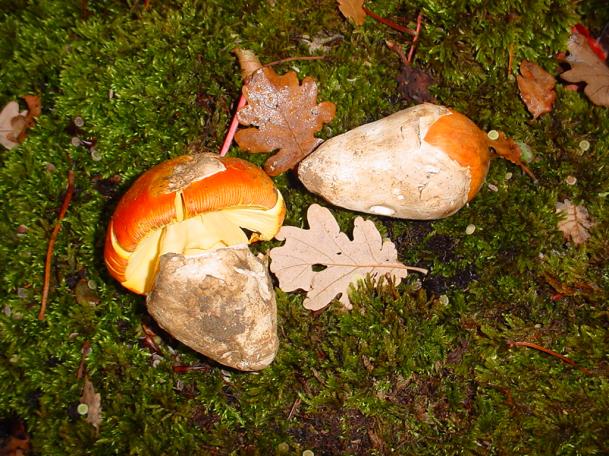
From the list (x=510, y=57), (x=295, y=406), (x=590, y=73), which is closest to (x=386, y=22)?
(x=510, y=57)

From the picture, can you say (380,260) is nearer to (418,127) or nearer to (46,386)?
(418,127)

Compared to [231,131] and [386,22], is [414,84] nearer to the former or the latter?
[386,22]

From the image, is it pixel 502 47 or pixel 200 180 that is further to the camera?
pixel 502 47

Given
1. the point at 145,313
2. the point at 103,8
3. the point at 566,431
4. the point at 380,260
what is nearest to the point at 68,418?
the point at 145,313

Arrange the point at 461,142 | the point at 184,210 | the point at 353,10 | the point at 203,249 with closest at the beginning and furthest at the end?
1. the point at 184,210
2. the point at 203,249
3. the point at 461,142
4. the point at 353,10

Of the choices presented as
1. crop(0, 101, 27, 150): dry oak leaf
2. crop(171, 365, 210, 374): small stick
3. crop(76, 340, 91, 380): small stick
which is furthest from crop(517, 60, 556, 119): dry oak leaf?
crop(0, 101, 27, 150): dry oak leaf

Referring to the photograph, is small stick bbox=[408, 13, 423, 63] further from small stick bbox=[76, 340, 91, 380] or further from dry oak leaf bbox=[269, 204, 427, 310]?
small stick bbox=[76, 340, 91, 380]

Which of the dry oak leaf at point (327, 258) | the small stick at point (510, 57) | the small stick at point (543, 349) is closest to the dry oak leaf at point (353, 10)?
the small stick at point (510, 57)
